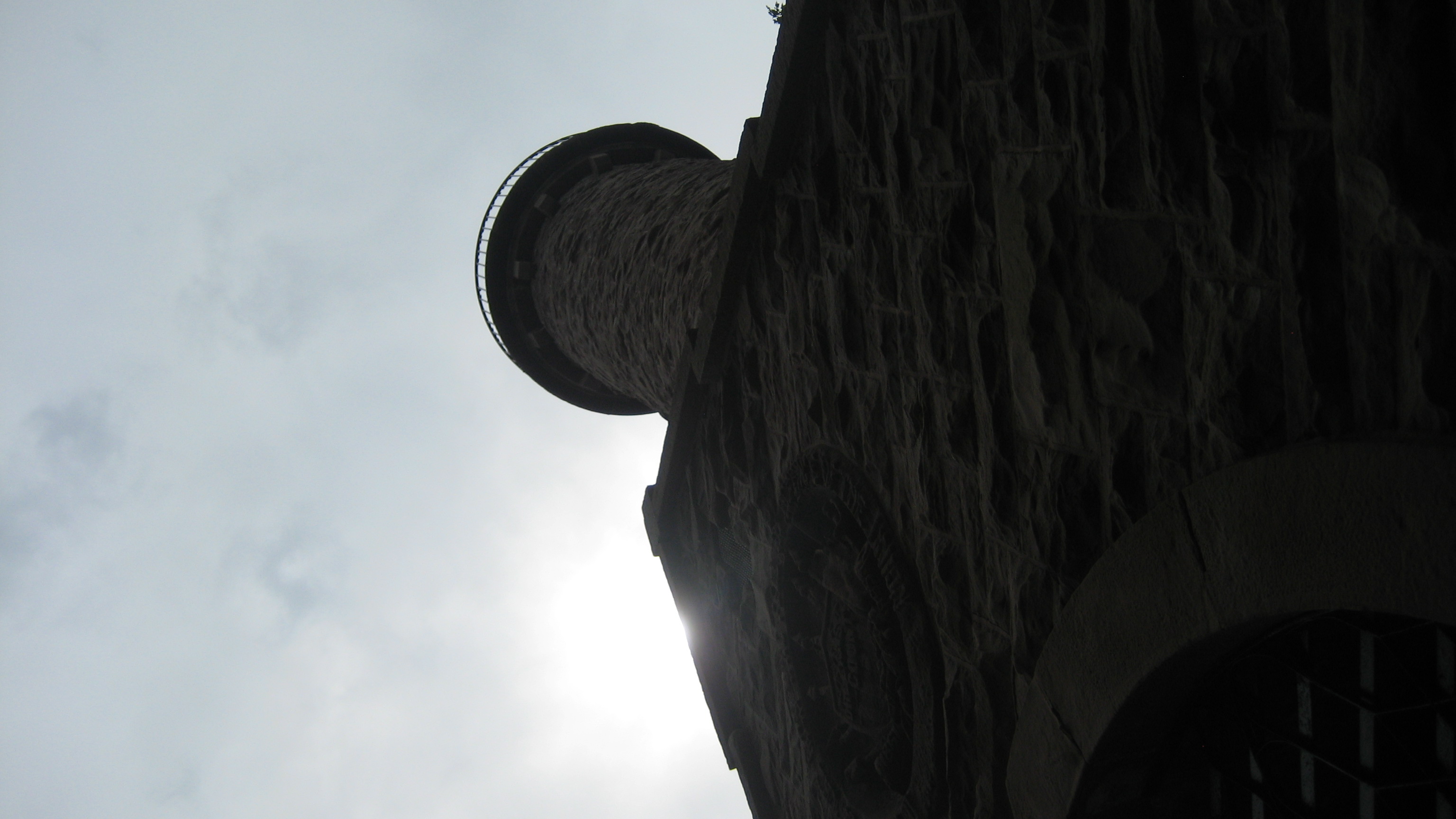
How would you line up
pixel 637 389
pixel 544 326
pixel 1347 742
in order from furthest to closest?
pixel 544 326, pixel 637 389, pixel 1347 742

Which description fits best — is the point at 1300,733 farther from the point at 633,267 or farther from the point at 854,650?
the point at 633,267

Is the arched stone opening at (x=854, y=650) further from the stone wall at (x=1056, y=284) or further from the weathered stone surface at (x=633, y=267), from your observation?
the weathered stone surface at (x=633, y=267)

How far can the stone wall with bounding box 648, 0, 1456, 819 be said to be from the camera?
2.21 m

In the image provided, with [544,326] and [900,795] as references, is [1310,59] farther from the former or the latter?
[544,326]

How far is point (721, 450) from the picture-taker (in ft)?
24.4

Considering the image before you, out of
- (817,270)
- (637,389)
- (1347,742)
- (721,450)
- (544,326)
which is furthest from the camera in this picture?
(544,326)

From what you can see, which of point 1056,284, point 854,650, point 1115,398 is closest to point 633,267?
point 854,650

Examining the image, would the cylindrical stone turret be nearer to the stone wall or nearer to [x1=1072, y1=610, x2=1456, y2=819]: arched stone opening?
the stone wall

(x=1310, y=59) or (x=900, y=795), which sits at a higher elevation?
(x=1310, y=59)

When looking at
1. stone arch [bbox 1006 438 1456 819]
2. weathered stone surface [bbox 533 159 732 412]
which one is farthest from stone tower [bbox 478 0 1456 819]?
weathered stone surface [bbox 533 159 732 412]

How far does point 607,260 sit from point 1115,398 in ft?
27.3

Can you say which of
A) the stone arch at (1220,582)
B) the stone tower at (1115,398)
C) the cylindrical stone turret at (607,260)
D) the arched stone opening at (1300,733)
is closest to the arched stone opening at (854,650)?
the stone tower at (1115,398)

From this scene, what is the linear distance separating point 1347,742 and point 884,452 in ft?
7.97

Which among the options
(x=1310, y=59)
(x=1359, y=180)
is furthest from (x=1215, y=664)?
(x=1310, y=59)
